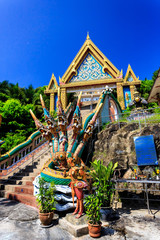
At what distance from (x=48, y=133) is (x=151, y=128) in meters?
4.76

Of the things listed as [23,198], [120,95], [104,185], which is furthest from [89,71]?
[104,185]

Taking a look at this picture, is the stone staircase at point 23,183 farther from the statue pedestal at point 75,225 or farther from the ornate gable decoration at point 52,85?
the ornate gable decoration at point 52,85

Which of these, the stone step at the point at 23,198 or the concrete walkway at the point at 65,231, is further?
the stone step at the point at 23,198

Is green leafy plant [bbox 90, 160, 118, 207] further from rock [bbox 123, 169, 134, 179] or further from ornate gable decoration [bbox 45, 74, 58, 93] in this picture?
ornate gable decoration [bbox 45, 74, 58, 93]

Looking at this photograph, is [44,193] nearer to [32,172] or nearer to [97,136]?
[32,172]

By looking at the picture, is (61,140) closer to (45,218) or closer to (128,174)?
(128,174)

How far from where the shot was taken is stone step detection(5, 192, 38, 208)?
587 centimetres

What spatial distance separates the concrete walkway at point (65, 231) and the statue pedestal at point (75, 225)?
9 cm

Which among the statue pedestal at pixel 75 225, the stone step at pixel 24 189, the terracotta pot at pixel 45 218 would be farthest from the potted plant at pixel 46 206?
the stone step at pixel 24 189

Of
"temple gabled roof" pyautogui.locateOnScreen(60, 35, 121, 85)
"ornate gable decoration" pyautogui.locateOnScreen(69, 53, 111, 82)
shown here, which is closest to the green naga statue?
"ornate gable decoration" pyautogui.locateOnScreen(69, 53, 111, 82)

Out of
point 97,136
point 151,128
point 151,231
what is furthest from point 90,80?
point 151,231

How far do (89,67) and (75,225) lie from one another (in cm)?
1769

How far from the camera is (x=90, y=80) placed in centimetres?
1822

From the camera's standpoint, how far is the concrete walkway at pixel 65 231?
354cm
